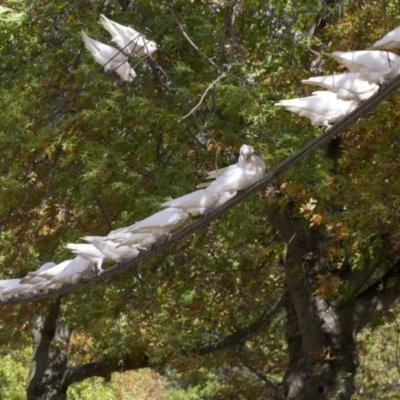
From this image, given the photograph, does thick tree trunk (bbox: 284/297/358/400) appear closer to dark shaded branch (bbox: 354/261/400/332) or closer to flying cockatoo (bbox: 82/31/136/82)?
dark shaded branch (bbox: 354/261/400/332)

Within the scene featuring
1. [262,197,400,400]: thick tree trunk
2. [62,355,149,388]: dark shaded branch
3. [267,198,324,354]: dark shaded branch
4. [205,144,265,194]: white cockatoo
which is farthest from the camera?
[62,355,149,388]: dark shaded branch

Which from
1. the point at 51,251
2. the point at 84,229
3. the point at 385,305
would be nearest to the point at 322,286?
the point at 385,305

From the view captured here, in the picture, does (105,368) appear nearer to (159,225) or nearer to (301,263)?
(301,263)

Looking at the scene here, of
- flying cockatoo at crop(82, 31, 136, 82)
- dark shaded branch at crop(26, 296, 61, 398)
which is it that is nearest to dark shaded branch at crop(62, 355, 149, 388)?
dark shaded branch at crop(26, 296, 61, 398)

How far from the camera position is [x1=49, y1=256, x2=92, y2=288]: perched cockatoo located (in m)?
3.09

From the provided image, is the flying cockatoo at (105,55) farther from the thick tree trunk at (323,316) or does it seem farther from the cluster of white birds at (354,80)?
the thick tree trunk at (323,316)

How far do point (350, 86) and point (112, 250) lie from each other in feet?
3.34

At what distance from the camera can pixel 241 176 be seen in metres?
2.61

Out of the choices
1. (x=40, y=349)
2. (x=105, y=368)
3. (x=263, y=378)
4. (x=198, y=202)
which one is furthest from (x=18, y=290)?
(x=40, y=349)

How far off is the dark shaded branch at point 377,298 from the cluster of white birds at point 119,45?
3313 mm

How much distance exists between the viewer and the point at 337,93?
2.41m

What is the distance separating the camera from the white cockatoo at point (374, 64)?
2.30 m

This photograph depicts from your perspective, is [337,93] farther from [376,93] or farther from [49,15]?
[49,15]

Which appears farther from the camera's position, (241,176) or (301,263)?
(301,263)
